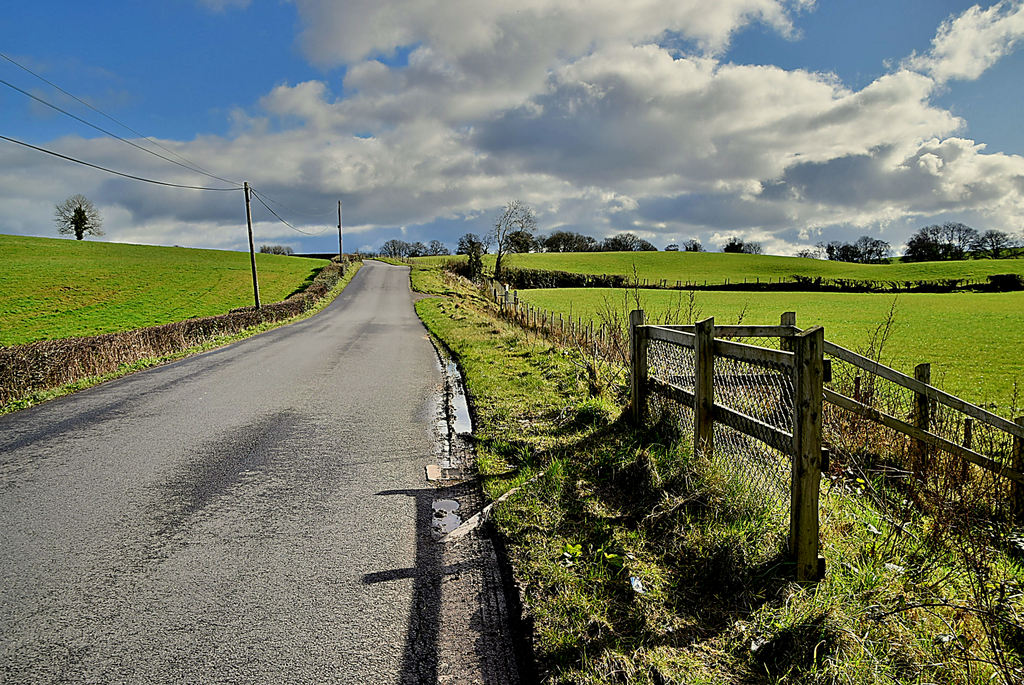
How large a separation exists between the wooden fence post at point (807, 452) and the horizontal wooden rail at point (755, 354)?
0.31 m

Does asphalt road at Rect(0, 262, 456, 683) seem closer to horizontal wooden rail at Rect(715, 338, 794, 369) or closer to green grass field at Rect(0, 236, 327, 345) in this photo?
horizontal wooden rail at Rect(715, 338, 794, 369)

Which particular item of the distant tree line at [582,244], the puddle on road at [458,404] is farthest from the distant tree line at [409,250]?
the puddle on road at [458,404]

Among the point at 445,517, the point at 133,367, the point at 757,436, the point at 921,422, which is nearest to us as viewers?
the point at 757,436

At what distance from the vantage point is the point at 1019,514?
19.8ft

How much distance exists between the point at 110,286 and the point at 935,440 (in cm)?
5707

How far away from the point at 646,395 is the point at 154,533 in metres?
5.16

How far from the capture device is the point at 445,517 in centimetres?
518

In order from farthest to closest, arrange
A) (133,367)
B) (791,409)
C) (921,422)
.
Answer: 1. (133,367)
2. (921,422)
3. (791,409)

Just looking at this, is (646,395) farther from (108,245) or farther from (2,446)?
(108,245)

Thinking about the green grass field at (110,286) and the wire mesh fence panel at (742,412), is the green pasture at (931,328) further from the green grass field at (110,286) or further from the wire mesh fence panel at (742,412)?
the green grass field at (110,286)

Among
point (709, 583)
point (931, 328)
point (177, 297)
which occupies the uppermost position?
point (177, 297)

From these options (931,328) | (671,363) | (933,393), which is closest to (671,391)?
(671,363)

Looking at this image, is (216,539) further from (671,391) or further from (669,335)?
(669,335)

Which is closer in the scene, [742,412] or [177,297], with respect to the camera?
[742,412]
